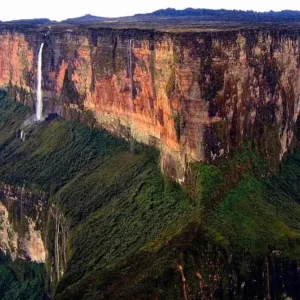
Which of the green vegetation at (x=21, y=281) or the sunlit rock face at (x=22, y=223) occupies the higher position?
the sunlit rock face at (x=22, y=223)

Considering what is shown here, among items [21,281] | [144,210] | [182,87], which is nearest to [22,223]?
[21,281]

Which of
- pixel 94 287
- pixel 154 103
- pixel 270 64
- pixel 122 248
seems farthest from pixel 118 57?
pixel 94 287

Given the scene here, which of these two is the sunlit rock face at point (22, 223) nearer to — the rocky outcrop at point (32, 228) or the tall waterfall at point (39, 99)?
the rocky outcrop at point (32, 228)

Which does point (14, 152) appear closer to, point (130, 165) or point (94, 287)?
point (130, 165)

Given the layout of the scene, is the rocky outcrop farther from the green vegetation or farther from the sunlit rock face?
the green vegetation

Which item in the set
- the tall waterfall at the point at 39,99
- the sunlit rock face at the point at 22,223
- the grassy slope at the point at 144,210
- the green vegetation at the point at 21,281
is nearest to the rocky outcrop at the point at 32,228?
the sunlit rock face at the point at 22,223

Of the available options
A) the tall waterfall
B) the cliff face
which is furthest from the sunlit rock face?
the tall waterfall
